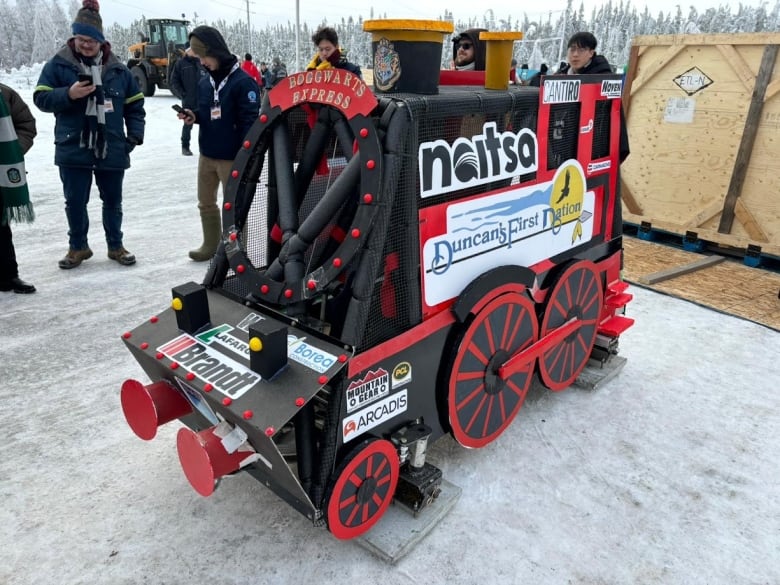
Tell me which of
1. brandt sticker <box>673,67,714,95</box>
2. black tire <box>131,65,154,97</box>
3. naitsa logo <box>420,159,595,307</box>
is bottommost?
naitsa logo <box>420,159,595,307</box>

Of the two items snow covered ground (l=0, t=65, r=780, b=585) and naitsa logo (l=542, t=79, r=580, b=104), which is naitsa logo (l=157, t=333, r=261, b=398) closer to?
snow covered ground (l=0, t=65, r=780, b=585)

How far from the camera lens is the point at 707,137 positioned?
6676mm

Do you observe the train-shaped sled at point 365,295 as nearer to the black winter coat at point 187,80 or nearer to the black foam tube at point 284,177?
the black foam tube at point 284,177

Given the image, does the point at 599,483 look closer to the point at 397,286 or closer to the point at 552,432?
the point at 552,432

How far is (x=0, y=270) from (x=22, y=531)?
11.5ft

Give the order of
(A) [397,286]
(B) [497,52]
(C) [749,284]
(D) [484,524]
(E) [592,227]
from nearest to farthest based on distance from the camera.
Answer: (A) [397,286] → (D) [484,524] → (B) [497,52] → (E) [592,227] → (C) [749,284]

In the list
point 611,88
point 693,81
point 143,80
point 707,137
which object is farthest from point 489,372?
point 143,80

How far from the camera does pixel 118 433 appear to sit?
3.34 meters

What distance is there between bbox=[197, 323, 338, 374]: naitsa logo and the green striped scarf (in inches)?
141

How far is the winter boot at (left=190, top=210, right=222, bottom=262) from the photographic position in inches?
237

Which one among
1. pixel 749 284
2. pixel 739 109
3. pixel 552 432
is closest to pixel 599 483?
pixel 552 432

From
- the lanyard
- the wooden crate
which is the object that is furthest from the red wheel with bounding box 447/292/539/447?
the wooden crate

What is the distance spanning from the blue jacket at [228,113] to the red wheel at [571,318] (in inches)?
134

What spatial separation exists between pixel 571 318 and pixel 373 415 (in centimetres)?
178
